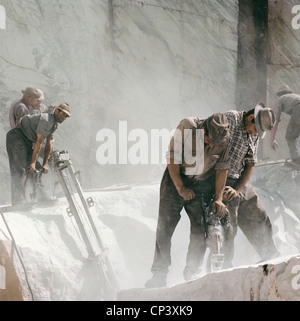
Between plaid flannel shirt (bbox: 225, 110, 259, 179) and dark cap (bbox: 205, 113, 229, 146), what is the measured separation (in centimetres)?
33

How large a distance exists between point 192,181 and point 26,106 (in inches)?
105

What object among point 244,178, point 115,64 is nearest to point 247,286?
point 244,178

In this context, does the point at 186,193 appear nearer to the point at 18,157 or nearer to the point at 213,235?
the point at 213,235

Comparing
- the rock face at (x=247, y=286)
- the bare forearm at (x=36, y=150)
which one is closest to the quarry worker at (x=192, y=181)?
the rock face at (x=247, y=286)

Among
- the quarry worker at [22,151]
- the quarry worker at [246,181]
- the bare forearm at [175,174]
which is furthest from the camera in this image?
the quarry worker at [22,151]

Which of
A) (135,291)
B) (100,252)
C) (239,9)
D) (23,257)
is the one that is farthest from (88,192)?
(239,9)

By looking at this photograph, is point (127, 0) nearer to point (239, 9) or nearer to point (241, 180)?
point (239, 9)

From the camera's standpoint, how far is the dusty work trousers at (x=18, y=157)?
25.3 feet

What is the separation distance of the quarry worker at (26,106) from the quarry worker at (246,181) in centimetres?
270

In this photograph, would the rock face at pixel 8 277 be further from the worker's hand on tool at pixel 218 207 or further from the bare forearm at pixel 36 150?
the worker's hand on tool at pixel 218 207

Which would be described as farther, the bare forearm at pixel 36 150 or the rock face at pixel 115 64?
the rock face at pixel 115 64

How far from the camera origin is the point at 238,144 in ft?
20.5

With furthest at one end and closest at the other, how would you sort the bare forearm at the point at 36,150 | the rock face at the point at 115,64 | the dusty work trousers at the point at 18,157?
the rock face at the point at 115,64 < the dusty work trousers at the point at 18,157 < the bare forearm at the point at 36,150
